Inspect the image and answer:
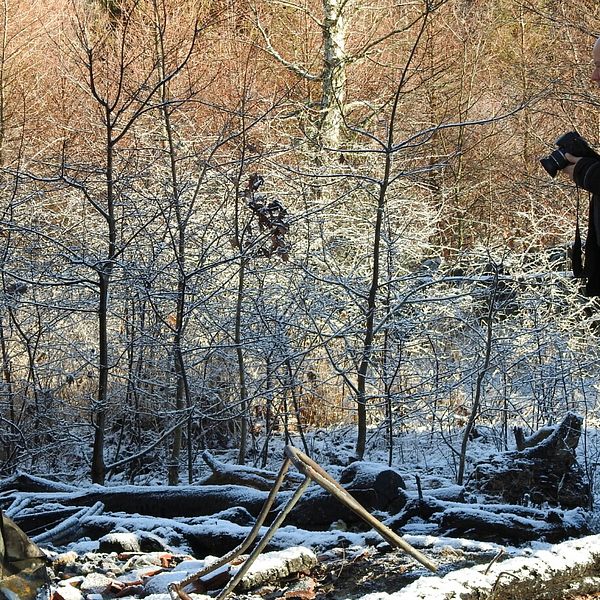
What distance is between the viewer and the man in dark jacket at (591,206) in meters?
3.08

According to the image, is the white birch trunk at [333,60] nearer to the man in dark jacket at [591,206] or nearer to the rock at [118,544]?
the man in dark jacket at [591,206]

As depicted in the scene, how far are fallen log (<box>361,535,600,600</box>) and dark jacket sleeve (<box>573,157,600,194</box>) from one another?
1.30 metres

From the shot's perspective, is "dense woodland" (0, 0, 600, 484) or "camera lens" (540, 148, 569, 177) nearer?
"camera lens" (540, 148, 569, 177)

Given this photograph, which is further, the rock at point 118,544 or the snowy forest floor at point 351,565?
the rock at point 118,544

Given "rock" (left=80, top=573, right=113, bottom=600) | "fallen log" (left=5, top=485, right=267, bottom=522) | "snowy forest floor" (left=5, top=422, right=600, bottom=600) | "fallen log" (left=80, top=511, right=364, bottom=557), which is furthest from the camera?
A: "fallen log" (left=5, top=485, right=267, bottom=522)

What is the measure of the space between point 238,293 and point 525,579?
532 centimetres

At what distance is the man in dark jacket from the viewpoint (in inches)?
121

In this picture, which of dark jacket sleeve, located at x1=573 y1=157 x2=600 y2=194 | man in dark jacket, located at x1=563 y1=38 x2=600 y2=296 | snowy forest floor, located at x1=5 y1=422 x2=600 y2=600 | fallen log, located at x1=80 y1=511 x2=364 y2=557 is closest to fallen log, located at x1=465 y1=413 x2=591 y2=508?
snowy forest floor, located at x1=5 y1=422 x2=600 y2=600

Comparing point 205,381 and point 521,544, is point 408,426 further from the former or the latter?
point 521,544

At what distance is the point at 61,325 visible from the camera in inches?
350

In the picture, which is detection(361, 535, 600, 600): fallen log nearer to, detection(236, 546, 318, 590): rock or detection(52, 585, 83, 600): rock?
detection(236, 546, 318, 590): rock

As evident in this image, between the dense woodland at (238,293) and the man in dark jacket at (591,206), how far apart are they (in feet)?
7.49

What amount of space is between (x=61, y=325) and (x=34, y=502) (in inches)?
181

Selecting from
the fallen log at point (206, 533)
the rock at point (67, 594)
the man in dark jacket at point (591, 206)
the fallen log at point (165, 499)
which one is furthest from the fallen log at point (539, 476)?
the rock at point (67, 594)
